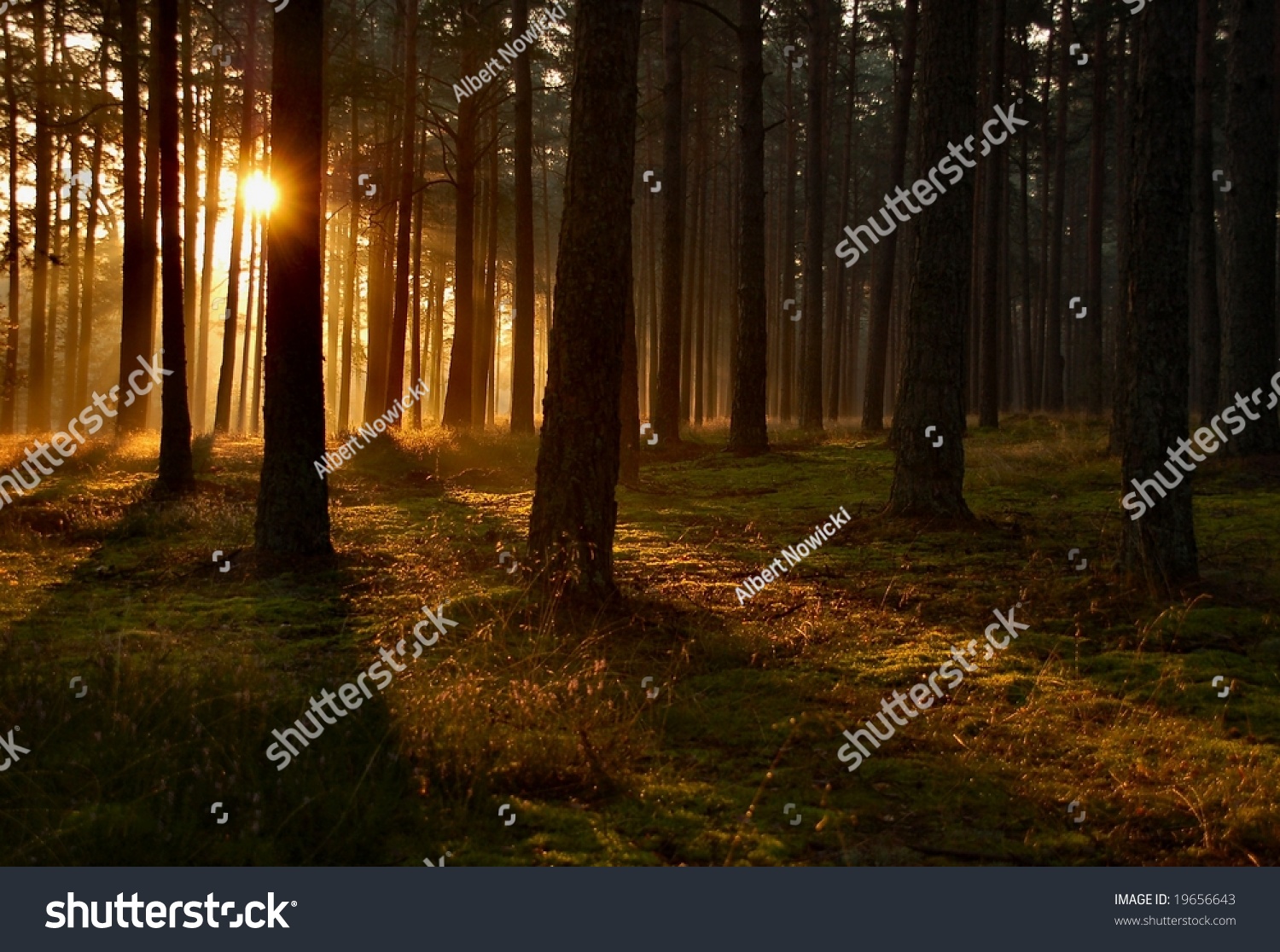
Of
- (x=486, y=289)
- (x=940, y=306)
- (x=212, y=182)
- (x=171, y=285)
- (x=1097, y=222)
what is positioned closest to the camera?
(x=940, y=306)

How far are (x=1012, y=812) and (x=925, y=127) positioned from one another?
802cm

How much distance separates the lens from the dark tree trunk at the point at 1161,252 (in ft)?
22.7

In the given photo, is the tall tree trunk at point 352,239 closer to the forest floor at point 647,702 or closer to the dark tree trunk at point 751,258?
the dark tree trunk at point 751,258

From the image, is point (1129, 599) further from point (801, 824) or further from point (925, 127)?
point (925, 127)

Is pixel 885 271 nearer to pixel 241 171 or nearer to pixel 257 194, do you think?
pixel 257 194

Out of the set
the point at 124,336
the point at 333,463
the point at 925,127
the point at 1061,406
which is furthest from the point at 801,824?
the point at 1061,406

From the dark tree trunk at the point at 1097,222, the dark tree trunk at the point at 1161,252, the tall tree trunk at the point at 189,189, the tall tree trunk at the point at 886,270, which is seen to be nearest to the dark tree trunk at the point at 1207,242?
the dark tree trunk at the point at 1097,222

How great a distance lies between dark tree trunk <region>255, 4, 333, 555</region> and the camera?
827 centimetres

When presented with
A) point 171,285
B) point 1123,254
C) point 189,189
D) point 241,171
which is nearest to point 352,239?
point 241,171

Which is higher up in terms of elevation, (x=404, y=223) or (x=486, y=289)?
(x=486, y=289)

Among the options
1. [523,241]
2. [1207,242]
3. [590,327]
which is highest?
[523,241]

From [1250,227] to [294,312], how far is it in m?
12.5

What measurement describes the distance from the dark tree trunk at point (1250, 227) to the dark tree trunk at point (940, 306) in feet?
18.3

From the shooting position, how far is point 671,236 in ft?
61.4
